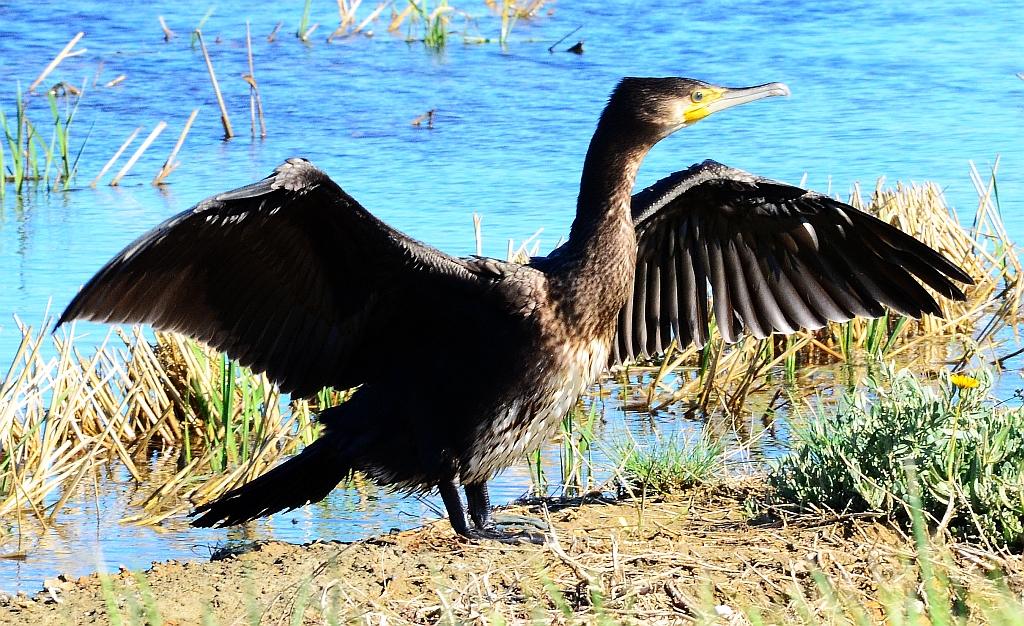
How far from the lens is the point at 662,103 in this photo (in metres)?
4.70

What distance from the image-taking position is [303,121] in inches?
434

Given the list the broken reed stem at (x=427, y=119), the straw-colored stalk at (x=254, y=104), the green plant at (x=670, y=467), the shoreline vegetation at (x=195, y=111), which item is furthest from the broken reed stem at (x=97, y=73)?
the green plant at (x=670, y=467)

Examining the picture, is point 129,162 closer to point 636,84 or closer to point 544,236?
point 544,236

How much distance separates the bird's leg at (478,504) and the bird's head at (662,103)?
4.05 feet

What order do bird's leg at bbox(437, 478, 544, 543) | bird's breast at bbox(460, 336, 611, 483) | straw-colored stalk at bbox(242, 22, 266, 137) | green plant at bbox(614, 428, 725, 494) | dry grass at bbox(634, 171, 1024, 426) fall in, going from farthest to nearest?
straw-colored stalk at bbox(242, 22, 266, 137), dry grass at bbox(634, 171, 1024, 426), green plant at bbox(614, 428, 725, 494), bird's leg at bbox(437, 478, 544, 543), bird's breast at bbox(460, 336, 611, 483)

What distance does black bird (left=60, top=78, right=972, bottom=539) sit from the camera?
170 inches

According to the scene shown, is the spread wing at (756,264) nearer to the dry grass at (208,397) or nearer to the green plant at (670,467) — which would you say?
the dry grass at (208,397)

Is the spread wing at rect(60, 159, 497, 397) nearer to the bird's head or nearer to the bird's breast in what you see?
the bird's breast

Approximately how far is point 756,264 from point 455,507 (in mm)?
1532

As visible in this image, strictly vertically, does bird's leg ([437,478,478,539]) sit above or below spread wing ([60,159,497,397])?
below

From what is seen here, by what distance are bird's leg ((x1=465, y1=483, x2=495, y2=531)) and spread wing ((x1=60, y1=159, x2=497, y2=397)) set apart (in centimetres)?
50

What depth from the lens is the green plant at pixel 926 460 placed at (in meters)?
4.17

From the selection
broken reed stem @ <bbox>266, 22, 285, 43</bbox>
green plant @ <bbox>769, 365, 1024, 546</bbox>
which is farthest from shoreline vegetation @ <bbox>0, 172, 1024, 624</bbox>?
broken reed stem @ <bbox>266, 22, 285, 43</bbox>

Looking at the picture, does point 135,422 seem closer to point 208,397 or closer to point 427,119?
point 208,397
